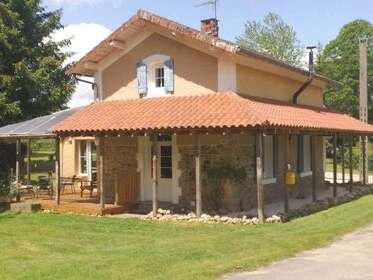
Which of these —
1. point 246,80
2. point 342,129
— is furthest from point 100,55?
point 342,129

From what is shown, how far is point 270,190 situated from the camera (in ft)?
62.6

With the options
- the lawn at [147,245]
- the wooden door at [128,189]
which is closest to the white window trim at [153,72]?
the wooden door at [128,189]

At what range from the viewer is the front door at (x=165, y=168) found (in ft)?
60.6

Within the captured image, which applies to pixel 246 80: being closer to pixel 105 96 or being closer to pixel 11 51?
pixel 105 96

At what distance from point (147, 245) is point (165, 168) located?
7259 millimetres

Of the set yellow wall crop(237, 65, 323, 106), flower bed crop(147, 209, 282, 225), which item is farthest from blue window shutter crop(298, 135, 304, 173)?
flower bed crop(147, 209, 282, 225)

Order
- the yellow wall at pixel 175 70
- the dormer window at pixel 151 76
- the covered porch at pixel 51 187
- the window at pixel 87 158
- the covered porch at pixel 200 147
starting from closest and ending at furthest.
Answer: the covered porch at pixel 200 147 < the yellow wall at pixel 175 70 < the covered porch at pixel 51 187 < the dormer window at pixel 151 76 < the window at pixel 87 158

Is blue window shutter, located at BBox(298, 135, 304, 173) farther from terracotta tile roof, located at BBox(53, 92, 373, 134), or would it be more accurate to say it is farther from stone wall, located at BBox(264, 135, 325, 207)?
terracotta tile roof, located at BBox(53, 92, 373, 134)

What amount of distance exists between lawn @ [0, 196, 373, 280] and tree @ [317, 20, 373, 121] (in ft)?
132

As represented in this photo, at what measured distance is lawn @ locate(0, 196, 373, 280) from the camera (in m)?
8.86

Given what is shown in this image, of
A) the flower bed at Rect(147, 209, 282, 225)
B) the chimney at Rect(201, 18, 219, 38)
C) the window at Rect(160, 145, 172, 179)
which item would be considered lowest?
the flower bed at Rect(147, 209, 282, 225)

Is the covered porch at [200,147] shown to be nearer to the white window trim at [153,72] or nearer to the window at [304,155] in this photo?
the white window trim at [153,72]

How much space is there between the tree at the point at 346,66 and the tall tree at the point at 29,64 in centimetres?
3044

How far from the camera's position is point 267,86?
1980cm
